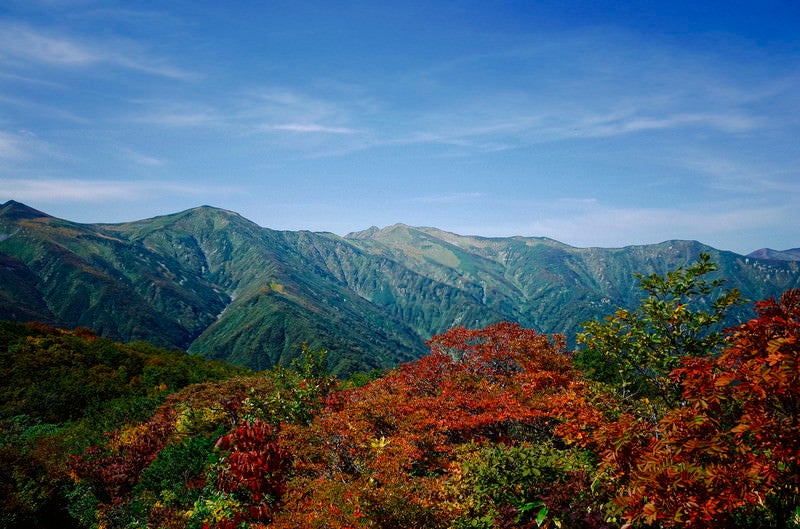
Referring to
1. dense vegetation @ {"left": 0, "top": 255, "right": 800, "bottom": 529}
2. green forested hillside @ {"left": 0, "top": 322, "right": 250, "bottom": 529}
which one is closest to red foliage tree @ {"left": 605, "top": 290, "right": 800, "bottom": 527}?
dense vegetation @ {"left": 0, "top": 255, "right": 800, "bottom": 529}

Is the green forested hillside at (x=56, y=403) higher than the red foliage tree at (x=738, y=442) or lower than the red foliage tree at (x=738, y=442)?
lower

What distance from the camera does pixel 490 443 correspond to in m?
18.1

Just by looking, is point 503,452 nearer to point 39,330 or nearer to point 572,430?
point 572,430

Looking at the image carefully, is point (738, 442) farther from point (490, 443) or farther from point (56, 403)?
point (56, 403)

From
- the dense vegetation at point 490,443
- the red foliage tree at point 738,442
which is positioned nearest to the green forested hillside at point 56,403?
the dense vegetation at point 490,443

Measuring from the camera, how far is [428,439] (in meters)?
19.4

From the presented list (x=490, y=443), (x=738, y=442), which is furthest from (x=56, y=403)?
(x=738, y=442)

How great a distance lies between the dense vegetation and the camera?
24.1 ft

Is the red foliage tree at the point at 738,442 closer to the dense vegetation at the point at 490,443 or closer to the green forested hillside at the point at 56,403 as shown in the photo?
the dense vegetation at the point at 490,443

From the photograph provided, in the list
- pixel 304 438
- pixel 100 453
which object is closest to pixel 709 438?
pixel 304 438

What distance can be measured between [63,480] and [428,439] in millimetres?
22417

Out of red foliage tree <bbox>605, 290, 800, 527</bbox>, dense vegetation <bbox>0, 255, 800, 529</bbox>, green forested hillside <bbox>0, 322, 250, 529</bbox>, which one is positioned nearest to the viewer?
red foliage tree <bbox>605, 290, 800, 527</bbox>

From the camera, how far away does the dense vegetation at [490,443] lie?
24.1ft

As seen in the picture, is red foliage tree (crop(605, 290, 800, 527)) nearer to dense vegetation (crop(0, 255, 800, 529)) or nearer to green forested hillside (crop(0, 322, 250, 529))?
dense vegetation (crop(0, 255, 800, 529))
